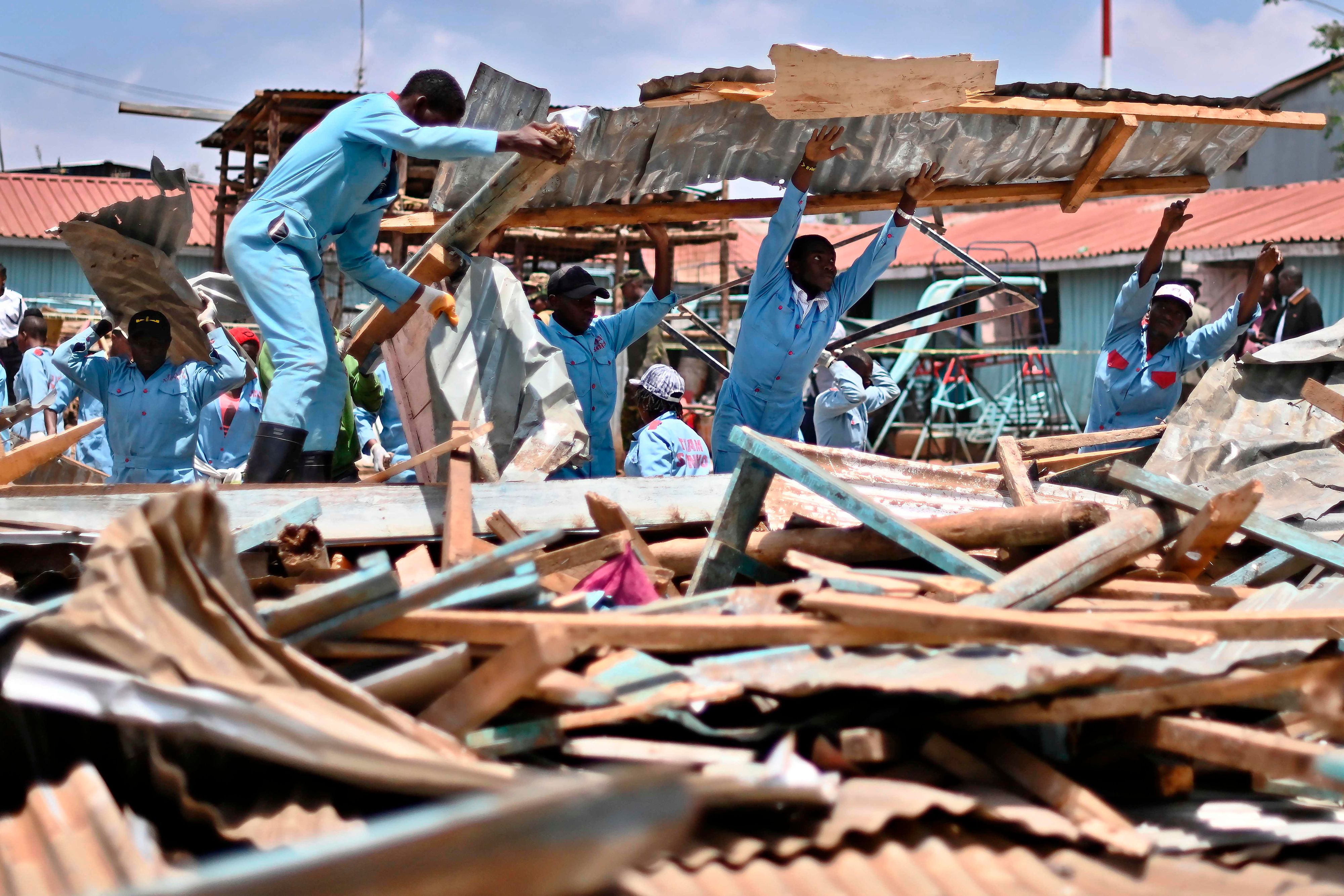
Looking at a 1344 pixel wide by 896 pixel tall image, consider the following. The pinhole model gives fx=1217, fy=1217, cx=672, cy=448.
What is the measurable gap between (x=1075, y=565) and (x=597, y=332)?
3.73 m

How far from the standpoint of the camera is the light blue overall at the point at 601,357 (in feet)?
21.2

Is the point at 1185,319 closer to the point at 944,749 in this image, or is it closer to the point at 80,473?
the point at 944,749

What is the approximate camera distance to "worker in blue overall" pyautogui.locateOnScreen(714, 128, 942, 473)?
6203mm

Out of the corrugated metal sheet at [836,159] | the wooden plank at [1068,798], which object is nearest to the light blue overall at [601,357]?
the corrugated metal sheet at [836,159]

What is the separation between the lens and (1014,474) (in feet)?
15.4

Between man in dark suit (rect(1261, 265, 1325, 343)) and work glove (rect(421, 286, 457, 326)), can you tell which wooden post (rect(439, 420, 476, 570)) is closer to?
work glove (rect(421, 286, 457, 326))

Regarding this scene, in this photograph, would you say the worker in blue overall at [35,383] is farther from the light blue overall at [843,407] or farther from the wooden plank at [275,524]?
the wooden plank at [275,524]

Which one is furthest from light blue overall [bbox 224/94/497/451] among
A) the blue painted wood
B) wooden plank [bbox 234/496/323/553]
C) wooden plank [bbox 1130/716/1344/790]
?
wooden plank [bbox 1130/716/1344/790]

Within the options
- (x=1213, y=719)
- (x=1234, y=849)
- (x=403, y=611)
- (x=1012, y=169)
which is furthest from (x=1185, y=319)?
(x=403, y=611)

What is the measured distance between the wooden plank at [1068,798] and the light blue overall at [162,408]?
517 centimetres

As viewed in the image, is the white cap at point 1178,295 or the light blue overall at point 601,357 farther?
the white cap at point 1178,295

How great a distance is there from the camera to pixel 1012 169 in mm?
6316

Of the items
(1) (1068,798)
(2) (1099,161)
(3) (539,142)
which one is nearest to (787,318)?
(2) (1099,161)

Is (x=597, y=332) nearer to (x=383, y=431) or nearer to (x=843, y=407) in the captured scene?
(x=843, y=407)
